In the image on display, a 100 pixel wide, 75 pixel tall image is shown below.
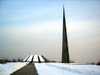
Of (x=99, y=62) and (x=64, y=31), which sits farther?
(x=64, y=31)

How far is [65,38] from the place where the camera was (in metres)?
44.2

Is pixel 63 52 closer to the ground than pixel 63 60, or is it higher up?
higher up

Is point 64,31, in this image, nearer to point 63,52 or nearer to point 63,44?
Result: point 63,44

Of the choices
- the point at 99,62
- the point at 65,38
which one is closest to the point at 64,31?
the point at 65,38

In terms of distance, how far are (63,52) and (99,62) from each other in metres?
28.3

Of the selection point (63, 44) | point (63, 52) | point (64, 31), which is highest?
point (64, 31)

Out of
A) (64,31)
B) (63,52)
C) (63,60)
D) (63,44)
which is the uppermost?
(64,31)

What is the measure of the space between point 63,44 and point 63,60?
5.73 meters

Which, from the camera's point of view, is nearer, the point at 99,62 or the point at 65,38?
the point at 99,62

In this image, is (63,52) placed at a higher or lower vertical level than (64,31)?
lower

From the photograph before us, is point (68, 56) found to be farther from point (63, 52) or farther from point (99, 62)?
point (99, 62)

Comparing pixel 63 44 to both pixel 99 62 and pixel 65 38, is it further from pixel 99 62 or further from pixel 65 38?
pixel 99 62

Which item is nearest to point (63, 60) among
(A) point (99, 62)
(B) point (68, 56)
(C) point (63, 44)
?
(B) point (68, 56)

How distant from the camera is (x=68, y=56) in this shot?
43.2 meters
